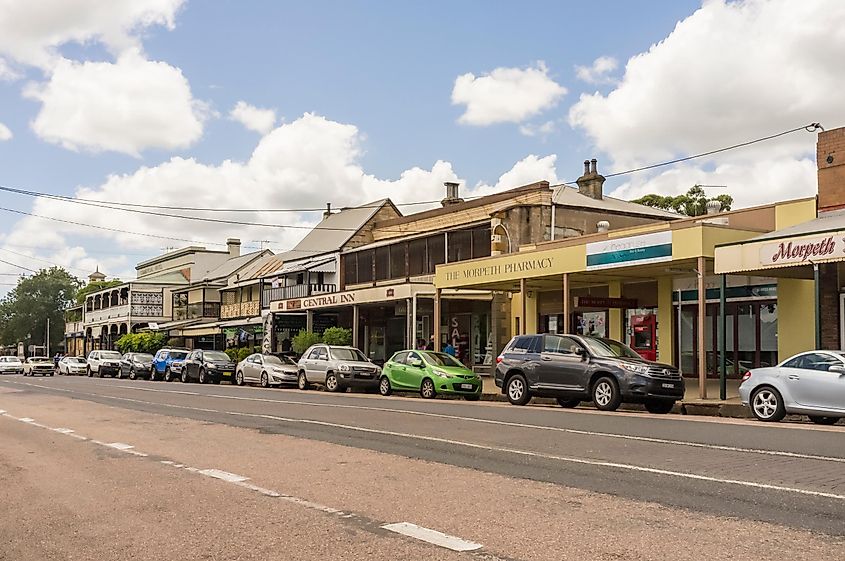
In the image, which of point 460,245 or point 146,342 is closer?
point 460,245

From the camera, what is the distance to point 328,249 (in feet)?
153

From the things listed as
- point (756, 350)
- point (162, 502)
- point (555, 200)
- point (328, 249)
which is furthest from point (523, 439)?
point (328, 249)

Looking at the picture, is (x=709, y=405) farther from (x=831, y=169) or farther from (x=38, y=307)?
(x=38, y=307)

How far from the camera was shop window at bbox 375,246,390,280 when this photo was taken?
40.6 metres

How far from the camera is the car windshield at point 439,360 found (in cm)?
2503

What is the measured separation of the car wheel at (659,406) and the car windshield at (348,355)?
12.5 meters

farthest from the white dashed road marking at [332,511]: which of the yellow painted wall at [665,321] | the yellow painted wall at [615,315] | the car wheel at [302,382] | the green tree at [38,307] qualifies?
the green tree at [38,307]

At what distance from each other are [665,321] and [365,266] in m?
18.9

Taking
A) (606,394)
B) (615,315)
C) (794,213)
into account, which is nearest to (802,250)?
(794,213)

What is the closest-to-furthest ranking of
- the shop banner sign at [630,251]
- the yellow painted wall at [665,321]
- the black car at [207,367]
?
1. the shop banner sign at [630,251]
2. the yellow painted wall at [665,321]
3. the black car at [207,367]

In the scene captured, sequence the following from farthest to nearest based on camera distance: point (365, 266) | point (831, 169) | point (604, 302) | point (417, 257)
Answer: point (365, 266)
point (417, 257)
point (604, 302)
point (831, 169)

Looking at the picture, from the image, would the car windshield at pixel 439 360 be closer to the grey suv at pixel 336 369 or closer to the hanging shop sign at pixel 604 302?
the grey suv at pixel 336 369

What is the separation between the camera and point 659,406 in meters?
18.5

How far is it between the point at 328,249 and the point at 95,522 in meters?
39.3
